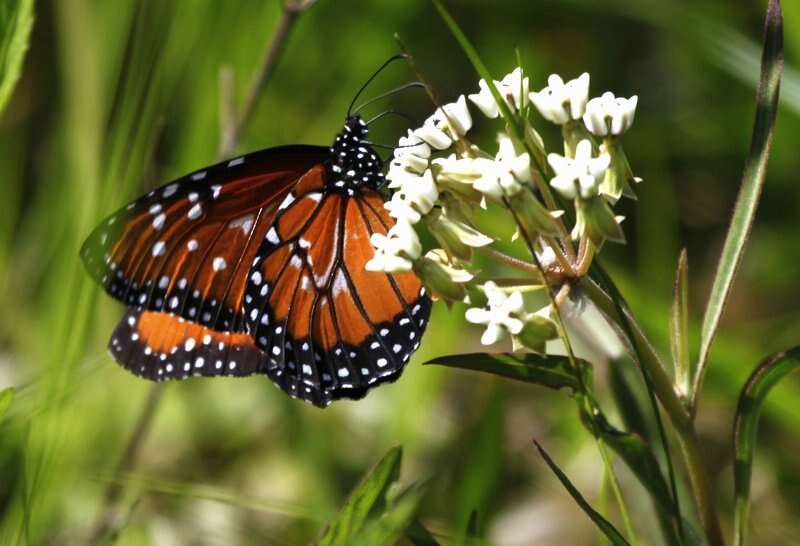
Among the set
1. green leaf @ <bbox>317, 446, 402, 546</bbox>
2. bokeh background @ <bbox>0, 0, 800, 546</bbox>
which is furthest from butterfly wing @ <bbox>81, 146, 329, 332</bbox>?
green leaf @ <bbox>317, 446, 402, 546</bbox>

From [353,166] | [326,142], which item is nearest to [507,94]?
[353,166]

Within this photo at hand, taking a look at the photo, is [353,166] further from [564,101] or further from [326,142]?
[326,142]

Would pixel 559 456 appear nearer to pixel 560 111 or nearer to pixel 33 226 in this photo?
pixel 560 111

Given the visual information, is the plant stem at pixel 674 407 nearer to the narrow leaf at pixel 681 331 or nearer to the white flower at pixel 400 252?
the narrow leaf at pixel 681 331

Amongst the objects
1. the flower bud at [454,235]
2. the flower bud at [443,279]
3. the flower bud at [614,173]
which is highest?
the flower bud at [614,173]

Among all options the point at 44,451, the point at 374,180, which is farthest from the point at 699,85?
the point at 44,451

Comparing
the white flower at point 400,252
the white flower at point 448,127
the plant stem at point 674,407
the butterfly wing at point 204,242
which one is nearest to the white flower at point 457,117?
the white flower at point 448,127
